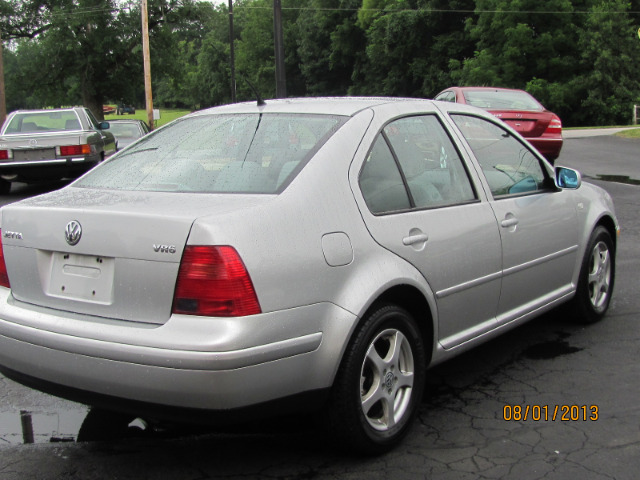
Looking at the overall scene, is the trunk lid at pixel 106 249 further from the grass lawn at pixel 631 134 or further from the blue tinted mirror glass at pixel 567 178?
the grass lawn at pixel 631 134

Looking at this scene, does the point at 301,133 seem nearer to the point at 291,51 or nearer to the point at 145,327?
the point at 145,327

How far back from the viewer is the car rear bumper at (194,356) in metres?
2.73

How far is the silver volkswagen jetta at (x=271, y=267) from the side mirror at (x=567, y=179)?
0.68 m

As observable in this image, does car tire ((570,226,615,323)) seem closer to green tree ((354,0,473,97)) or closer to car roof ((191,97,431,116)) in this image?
car roof ((191,97,431,116))

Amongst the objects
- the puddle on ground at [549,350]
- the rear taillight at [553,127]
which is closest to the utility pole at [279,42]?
the rear taillight at [553,127]

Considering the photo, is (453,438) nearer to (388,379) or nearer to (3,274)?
(388,379)

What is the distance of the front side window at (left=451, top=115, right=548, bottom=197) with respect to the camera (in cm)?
432

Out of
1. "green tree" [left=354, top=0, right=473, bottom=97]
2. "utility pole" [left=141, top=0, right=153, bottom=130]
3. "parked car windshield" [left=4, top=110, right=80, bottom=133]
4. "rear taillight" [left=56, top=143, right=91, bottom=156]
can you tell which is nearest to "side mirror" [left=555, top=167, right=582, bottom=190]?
"rear taillight" [left=56, top=143, right=91, bottom=156]

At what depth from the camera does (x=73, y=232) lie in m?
3.02

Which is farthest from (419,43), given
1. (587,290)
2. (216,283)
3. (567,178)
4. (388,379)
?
(216,283)

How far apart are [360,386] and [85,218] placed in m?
1.32

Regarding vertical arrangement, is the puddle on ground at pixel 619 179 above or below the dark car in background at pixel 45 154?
below

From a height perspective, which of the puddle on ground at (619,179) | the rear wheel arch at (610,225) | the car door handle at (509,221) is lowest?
the puddle on ground at (619,179)

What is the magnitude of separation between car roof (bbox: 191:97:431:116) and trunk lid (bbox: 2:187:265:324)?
837 mm
